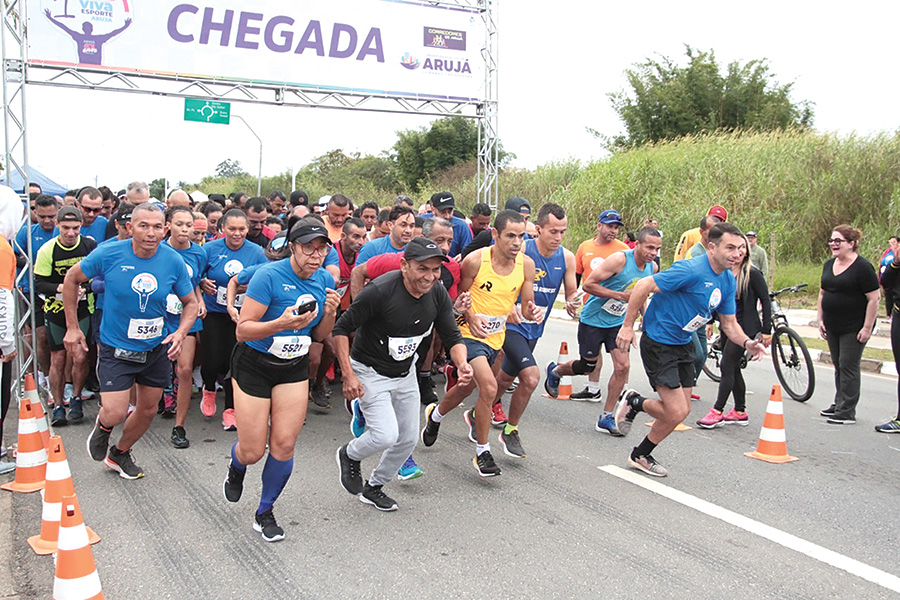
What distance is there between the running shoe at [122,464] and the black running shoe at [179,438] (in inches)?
27.8

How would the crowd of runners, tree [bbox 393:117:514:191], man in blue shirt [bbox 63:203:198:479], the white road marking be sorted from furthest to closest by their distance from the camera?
tree [bbox 393:117:514:191], man in blue shirt [bbox 63:203:198:479], the crowd of runners, the white road marking

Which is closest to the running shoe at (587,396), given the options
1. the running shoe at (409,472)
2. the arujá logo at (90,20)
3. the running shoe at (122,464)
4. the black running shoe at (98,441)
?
the running shoe at (409,472)

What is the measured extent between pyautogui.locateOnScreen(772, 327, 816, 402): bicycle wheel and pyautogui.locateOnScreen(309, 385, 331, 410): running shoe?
4981mm

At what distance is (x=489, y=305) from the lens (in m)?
5.92

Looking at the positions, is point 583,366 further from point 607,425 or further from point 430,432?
point 430,432

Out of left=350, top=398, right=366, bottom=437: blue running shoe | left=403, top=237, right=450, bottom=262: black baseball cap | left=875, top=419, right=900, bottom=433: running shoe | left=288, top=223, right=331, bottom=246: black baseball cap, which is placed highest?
left=288, top=223, right=331, bottom=246: black baseball cap

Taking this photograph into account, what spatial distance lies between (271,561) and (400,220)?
3.51 m

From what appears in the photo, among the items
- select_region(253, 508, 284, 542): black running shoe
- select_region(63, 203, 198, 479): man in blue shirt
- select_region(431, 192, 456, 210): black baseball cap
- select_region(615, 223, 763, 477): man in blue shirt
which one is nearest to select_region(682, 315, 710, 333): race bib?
select_region(615, 223, 763, 477): man in blue shirt

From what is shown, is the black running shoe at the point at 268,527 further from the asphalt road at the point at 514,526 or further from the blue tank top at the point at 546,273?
the blue tank top at the point at 546,273

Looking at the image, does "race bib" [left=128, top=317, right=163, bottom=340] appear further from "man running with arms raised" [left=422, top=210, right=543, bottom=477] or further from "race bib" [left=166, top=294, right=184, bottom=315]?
"man running with arms raised" [left=422, top=210, right=543, bottom=477]

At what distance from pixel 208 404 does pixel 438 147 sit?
37.9 meters

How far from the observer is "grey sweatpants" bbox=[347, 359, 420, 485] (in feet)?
16.2

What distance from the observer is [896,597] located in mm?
3951

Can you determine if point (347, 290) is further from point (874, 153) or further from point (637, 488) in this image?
point (874, 153)
